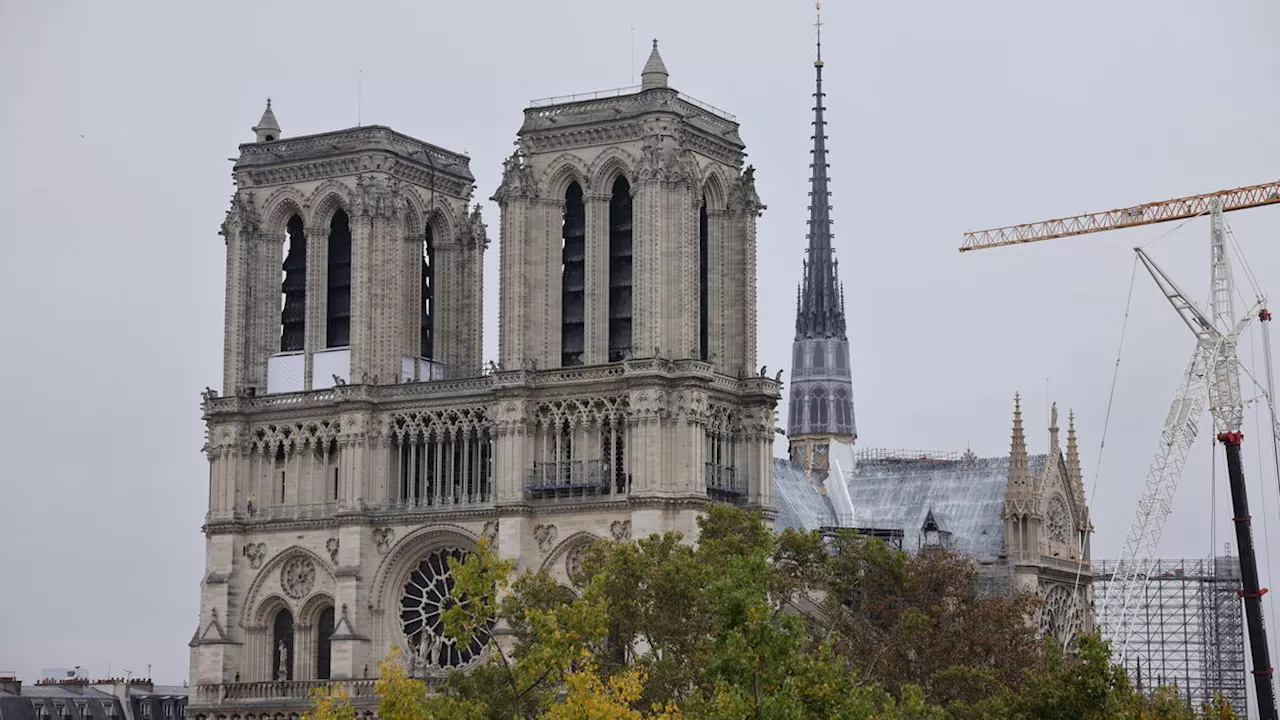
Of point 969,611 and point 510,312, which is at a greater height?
point 510,312

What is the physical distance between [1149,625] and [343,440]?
240 feet

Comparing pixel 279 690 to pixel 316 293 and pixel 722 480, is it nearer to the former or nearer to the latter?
pixel 316 293

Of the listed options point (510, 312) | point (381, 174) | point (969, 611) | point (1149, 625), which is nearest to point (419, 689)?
point (969, 611)

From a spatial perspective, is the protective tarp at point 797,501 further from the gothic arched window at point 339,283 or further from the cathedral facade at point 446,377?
the gothic arched window at point 339,283

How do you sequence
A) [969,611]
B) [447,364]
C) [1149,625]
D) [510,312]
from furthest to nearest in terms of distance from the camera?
[1149,625], [447,364], [510,312], [969,611]

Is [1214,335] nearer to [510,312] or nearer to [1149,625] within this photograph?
[510,312]

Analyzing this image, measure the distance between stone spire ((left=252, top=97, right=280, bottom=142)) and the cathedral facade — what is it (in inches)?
6.0

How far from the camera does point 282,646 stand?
11488cm

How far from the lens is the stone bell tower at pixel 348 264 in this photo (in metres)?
114

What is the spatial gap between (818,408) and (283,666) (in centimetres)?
5408

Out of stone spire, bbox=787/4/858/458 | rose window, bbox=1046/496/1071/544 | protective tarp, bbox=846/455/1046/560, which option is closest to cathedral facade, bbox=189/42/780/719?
protective tarp, bbox=846/455/1046/560

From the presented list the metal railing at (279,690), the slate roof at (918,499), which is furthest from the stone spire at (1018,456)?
the metal railing at (279,690)

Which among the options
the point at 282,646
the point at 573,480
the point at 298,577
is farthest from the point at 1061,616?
the point at 282,646

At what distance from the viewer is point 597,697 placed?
64250mm
